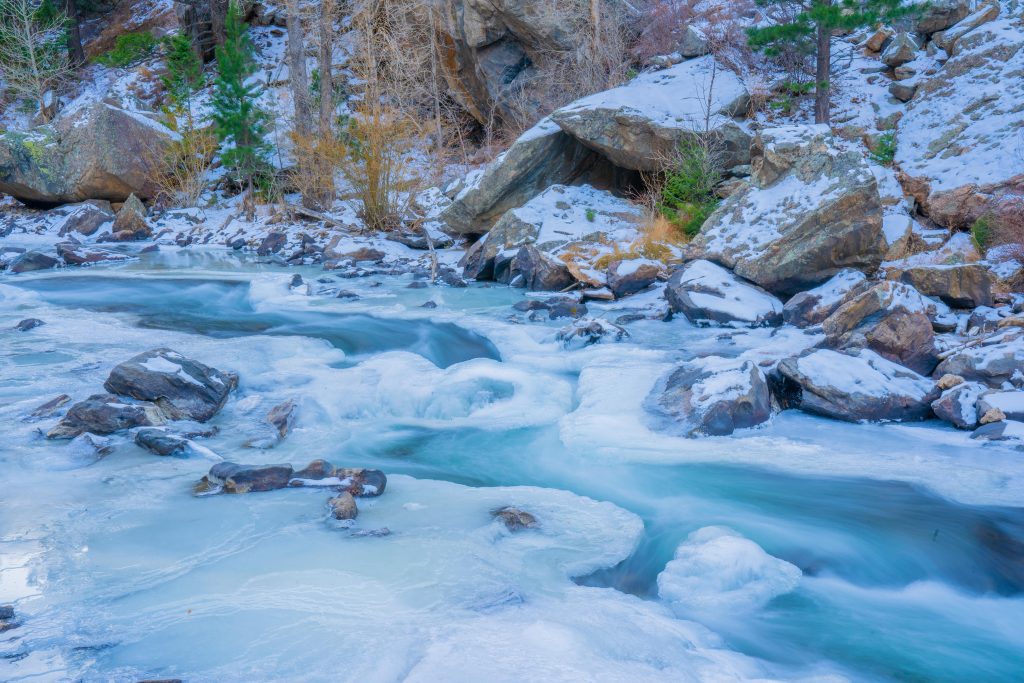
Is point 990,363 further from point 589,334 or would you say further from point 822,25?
point 822,25

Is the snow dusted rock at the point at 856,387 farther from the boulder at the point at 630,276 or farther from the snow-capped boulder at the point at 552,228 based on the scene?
the snow-capped boulder at the point at 552,228

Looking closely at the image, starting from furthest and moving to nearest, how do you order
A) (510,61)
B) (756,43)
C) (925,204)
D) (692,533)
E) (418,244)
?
(510,61), (418,244), (756,43), (925,204), (692,533)

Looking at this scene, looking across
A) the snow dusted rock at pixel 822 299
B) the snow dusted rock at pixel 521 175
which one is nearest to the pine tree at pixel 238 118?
the snow dusted rock at pixel 521 175

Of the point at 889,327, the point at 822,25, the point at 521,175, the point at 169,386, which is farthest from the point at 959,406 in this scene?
the point at 521,175

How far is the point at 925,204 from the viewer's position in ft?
32.3

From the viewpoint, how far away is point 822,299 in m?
8.14

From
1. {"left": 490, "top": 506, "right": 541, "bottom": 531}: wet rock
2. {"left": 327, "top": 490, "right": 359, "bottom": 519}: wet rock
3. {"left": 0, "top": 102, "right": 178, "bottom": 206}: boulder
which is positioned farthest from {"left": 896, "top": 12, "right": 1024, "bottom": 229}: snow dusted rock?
{"left": 0, "top": 102, "right": 178, "bottom": 206}: boulder

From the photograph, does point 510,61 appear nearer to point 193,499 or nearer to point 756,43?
point 756,43

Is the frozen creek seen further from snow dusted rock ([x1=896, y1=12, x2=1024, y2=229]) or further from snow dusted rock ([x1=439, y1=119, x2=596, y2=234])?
snow dusted rock ([x1=439, y1=119, x2=596, y2=234])


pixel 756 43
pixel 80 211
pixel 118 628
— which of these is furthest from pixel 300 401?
pixel 80 211

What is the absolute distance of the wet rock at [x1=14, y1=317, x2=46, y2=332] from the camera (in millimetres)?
8664

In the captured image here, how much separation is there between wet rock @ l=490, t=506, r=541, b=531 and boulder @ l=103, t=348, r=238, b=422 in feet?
9.16

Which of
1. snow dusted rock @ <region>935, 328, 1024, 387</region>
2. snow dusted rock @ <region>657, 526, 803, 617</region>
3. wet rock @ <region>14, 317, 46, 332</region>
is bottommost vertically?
snow dusted rock @ <region>657, 526, 803, 617</region>

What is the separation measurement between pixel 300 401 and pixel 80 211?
15636 mm
